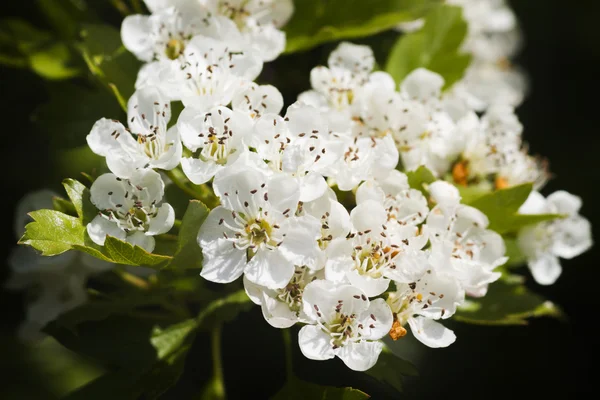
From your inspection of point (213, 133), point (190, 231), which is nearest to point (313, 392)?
point (190, 231)

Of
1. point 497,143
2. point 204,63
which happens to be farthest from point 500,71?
point 204,63

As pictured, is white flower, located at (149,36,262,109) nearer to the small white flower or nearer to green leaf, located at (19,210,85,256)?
green leaf, located at (19,210,85,256)

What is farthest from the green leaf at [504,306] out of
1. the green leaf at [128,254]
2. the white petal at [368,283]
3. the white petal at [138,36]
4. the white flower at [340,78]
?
the white petal at [138,36]

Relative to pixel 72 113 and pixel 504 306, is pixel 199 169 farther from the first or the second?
pixel 504 306

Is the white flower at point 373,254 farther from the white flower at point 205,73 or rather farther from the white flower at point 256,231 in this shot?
the white flower at point 205,73

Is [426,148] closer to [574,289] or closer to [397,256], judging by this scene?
[397,256]

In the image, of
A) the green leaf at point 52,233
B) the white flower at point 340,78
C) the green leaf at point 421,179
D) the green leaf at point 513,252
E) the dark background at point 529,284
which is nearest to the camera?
the green leaf at point 52,233

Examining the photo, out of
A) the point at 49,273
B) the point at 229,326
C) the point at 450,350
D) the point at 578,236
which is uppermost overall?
the point at 578,236
